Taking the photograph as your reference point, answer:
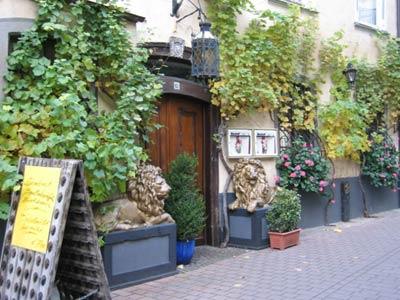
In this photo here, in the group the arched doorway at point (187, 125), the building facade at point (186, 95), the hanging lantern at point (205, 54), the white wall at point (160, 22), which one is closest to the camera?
the building facade at point (186, 95)

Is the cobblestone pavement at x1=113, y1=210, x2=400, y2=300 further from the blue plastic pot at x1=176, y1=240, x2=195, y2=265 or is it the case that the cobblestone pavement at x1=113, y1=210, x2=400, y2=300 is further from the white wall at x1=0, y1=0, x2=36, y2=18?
the white wall at x1=0, y1=0, x2=36, y2=18

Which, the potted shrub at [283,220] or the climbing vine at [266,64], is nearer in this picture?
the potted shrub at [283,220]

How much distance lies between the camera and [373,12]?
12258mm

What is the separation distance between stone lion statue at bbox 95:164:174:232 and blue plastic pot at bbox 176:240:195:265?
1.90ft

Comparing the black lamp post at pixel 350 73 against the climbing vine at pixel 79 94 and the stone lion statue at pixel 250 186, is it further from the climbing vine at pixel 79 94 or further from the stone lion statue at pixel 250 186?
the climbing vine at pixel 79 94

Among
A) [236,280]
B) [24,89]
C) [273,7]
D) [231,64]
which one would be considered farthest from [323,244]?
[24,89]

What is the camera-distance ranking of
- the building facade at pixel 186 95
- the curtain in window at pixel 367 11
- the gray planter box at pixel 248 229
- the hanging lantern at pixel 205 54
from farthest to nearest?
the curtain in window at pixel 367 11, the gray planter box at pixel 248 229, the hanging lantern at pixel 205 54, the building facade at pixel 186 95

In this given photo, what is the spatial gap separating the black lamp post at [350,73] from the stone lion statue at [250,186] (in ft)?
11.5

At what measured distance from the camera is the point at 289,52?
8.54m

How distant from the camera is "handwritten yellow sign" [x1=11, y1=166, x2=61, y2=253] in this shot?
3.55m

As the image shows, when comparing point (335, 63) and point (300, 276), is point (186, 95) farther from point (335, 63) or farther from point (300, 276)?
point (335, 63)

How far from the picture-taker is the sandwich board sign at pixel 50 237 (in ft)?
11.4

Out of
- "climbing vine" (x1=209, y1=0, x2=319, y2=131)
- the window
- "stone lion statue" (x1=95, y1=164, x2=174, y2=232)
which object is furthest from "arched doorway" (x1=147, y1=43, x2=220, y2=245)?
the window

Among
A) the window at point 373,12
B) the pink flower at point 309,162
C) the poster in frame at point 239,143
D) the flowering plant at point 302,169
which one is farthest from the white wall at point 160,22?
the window at point 373,12
